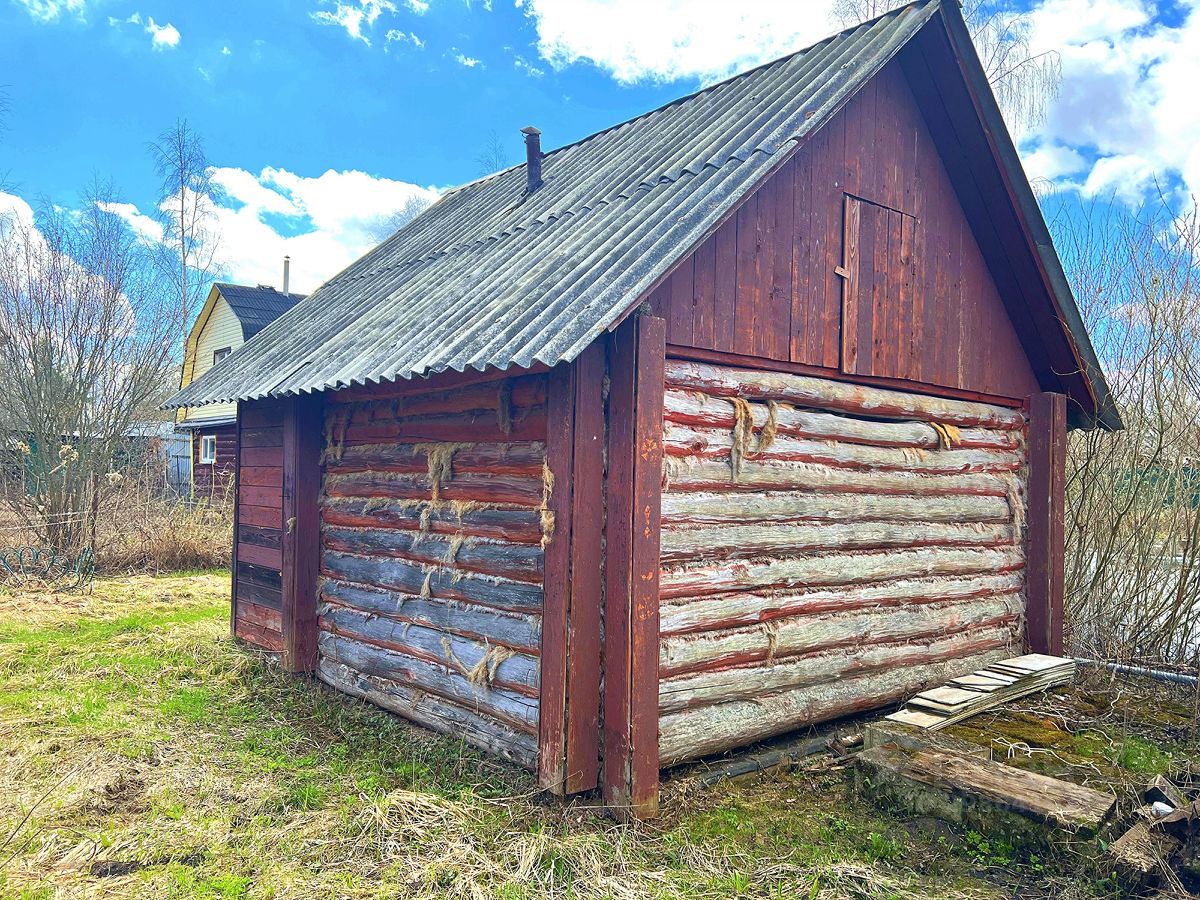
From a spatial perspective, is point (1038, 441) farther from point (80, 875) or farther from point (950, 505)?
point (80, 875)

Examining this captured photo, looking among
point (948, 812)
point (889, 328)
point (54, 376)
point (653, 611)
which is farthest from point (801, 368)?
point (54, 376)

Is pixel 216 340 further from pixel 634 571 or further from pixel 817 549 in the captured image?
pixel 634 571

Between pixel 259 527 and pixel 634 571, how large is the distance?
509 centimetres

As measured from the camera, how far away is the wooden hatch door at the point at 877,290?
20.5 ft

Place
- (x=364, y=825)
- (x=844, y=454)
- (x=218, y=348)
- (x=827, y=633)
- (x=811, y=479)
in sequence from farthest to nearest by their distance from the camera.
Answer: (x=218, y=348) < (x=844, y=454) < (x=827, y=633) < (x=811, y=479) < (x=364, y=825)

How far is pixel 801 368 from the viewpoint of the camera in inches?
232

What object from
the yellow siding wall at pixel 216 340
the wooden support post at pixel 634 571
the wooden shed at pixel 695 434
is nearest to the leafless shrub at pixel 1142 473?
the wooden shed at pixel 695 434

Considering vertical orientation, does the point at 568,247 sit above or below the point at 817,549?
above

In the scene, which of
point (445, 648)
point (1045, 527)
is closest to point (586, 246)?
point (445, 648)

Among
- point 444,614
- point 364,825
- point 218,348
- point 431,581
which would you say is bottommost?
point 364,825

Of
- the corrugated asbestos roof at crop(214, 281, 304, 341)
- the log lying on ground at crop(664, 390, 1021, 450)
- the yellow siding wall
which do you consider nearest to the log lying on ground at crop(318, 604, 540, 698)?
the log lying on ground at crop(664, 390, 1021, 450)

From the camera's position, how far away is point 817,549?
608 cm

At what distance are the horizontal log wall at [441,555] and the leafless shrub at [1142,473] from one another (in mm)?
7056

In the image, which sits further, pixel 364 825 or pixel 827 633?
pixel 827 633
